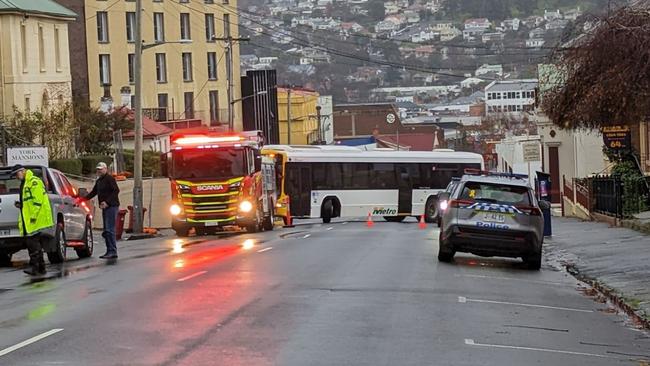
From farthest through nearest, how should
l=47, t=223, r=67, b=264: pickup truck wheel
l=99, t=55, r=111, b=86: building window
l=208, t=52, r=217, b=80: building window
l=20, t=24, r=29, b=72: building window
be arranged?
l=208, t=52, r=217, b=80: building window → l=99, t=55, r=111, b=86: building window → l=20, t=24, r=29, b=72: building window → l=47, t=223, r=67, b=264: pickup truck wheel

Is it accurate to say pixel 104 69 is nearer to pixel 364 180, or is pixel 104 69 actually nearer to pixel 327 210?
pixel 364 180

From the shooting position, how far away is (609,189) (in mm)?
37219

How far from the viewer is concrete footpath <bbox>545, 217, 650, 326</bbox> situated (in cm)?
1745

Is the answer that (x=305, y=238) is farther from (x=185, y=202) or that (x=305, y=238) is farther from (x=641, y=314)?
(x=641, y=314)

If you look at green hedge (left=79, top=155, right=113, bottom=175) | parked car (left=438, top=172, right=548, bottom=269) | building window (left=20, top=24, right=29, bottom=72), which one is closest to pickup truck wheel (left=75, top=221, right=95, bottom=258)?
parked car (left=438, top=172, right=548, bottom=269)

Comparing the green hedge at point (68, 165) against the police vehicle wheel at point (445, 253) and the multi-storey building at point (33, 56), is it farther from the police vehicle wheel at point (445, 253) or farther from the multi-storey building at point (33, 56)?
the police vehicle wheel at point (445, 253)

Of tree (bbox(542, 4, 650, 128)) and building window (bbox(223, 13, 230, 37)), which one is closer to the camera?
tree (bbox(542, 4, 650, 128))

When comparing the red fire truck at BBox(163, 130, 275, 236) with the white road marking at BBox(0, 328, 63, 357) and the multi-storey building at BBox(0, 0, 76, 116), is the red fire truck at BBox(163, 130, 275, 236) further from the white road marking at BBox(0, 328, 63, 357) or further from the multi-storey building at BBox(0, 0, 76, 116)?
the white road marking at BBox(0, 328, 63, 357)

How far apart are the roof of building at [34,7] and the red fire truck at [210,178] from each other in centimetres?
2032

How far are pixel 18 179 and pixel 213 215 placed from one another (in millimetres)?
13081

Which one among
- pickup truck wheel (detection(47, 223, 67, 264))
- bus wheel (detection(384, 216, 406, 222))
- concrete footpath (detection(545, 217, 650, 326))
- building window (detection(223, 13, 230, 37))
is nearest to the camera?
concrete footpath (detection(545, 217, 650, 326))

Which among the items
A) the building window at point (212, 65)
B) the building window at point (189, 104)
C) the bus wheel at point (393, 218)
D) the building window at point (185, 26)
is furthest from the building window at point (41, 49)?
the building window at point (212, 65)

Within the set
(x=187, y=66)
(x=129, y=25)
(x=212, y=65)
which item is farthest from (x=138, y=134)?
(x=212, y=65)

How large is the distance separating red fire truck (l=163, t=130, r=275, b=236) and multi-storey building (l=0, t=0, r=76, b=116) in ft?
59.3
